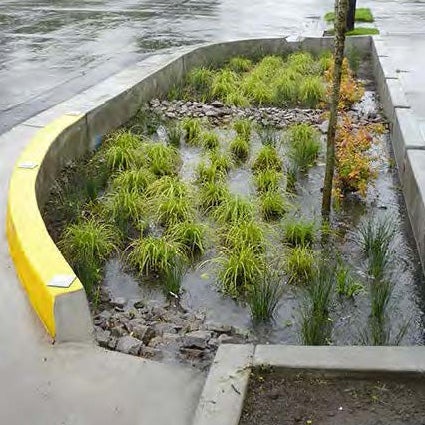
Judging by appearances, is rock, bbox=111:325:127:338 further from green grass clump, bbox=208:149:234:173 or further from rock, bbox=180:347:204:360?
green grass clump, bbox=208:149:234:173

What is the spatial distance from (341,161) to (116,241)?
7.64 ft

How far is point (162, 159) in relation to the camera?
704cm

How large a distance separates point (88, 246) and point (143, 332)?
116 cm

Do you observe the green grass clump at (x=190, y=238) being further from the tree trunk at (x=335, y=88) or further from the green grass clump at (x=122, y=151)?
the green grass clump at (x=122, y=151)

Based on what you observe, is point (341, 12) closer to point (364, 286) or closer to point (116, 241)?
point (364, 286)

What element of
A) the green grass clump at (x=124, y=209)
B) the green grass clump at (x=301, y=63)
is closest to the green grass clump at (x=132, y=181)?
the green grass clump at (x=124, y=209)

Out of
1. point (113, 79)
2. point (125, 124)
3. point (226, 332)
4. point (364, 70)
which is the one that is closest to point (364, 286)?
point (226, 332)

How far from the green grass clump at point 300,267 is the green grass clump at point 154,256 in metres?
0.85

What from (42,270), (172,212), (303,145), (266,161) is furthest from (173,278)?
(303,145)

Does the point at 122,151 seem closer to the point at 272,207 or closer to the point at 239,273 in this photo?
the point at 272,207

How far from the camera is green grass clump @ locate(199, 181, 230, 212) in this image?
620 centimetres

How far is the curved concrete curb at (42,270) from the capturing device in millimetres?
3764

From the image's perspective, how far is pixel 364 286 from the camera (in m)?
4.97

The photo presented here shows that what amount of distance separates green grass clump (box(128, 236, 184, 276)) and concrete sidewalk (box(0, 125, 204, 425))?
134cm
